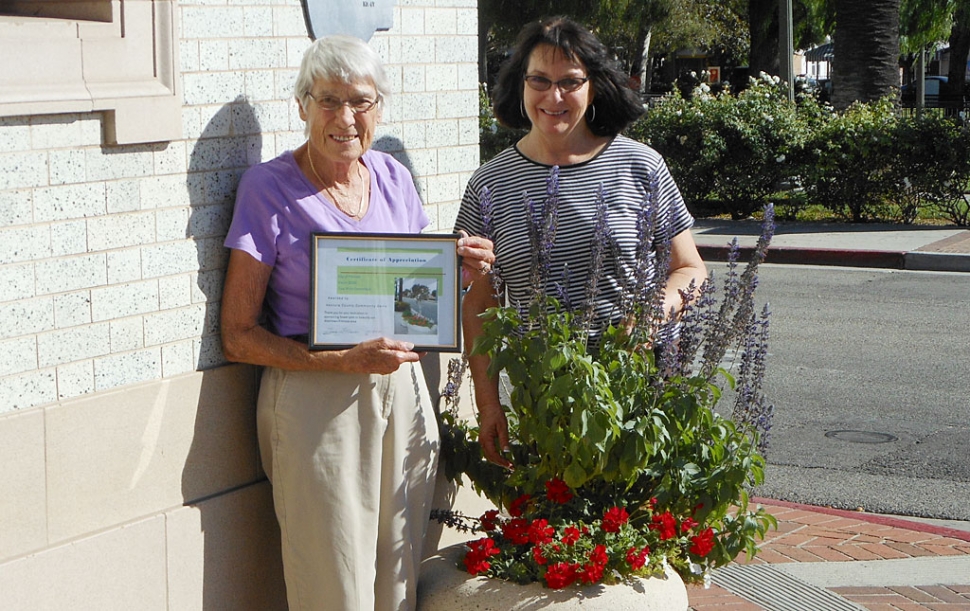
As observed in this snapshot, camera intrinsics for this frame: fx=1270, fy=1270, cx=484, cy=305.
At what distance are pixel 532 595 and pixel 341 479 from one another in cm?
63

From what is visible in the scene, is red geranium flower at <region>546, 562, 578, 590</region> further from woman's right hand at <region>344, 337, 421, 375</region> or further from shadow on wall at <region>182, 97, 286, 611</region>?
shadow on wall at <region>182, 97, 286, 611</region>

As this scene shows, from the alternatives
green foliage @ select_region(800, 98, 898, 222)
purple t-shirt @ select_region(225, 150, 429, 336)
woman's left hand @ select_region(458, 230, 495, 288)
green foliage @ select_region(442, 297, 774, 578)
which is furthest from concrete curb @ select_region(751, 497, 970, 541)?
green foliage @ select_region(800, 98, 898, 222)

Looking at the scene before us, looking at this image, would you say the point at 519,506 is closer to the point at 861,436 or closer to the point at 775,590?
the point at 775,590

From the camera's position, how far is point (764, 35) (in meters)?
29.4

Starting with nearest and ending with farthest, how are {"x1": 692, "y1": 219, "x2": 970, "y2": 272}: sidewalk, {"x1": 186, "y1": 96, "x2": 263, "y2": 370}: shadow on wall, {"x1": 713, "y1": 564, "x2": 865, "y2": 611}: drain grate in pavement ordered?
{"x1": 186, "y1": 96, "x2": 263, "y2": 370}: shadow on wall, {"x1": 713, "y1": 564, "x2": 865, "y2": 611}: drain grate in pavement, {"x1": 692, "y1": 219, "x2": 970, "y2": 272}: sidewalk

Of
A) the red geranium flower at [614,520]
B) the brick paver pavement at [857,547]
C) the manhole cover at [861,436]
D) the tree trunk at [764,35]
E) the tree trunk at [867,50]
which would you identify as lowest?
the brick paver pavement at [857,547]

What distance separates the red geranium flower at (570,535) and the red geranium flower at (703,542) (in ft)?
1.23

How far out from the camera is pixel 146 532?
138 inches

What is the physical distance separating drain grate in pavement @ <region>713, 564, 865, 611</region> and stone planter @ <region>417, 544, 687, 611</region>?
3.31 feet

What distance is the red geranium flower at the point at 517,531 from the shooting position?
12.1ft

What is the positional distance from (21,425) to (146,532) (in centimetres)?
54

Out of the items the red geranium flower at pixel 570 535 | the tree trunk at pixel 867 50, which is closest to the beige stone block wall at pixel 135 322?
the red geranium flower at pixel 570 535

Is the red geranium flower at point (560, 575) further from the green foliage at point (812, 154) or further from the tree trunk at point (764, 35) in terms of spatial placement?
the tree trunk at point (764, 35)

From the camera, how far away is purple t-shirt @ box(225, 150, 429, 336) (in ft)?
11.4
